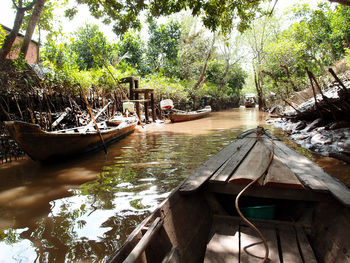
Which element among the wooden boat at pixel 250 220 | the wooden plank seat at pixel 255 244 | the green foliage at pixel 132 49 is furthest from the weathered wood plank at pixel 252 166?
the green foliage at pixel 132 49

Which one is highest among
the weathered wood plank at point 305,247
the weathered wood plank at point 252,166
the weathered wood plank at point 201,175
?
the weathered wood plank at point 252,166

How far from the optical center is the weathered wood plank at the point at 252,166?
220cm

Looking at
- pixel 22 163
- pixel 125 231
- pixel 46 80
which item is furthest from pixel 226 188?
pixel 46 80

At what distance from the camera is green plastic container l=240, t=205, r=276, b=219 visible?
224 cm

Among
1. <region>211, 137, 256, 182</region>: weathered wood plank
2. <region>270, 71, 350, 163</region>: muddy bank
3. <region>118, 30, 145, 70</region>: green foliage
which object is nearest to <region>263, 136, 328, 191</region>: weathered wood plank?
<region>211, 137, 256, 182</region>: weathered wood plank

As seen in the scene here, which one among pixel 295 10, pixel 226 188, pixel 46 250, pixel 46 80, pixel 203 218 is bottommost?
pixel 46 250

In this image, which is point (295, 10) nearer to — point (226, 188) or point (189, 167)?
point (189, 167)

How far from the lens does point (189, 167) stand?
5.07 m

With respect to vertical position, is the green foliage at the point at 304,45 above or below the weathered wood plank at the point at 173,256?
above

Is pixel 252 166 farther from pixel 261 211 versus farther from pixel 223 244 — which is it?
pixel 223 244

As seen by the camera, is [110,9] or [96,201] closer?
[96,201]

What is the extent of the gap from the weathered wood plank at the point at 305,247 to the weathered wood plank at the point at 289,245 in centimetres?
3

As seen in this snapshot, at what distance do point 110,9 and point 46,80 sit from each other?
11.6 feet

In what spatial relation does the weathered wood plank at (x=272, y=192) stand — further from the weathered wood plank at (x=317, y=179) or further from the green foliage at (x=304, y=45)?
the green foliage at (x=304, y=45)
